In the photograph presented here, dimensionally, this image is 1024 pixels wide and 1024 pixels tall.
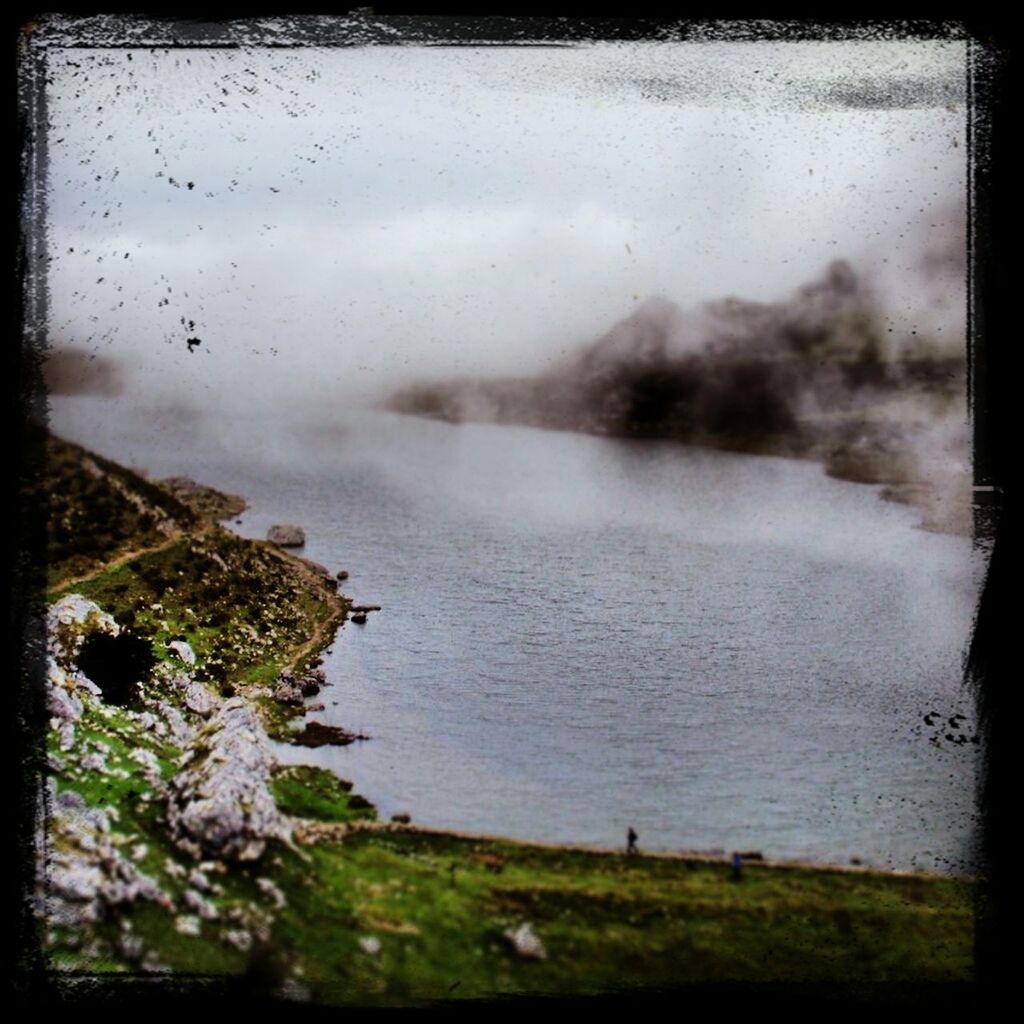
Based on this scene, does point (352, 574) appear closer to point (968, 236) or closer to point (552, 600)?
point (552, 600)

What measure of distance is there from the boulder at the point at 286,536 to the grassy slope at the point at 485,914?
244 centimetres

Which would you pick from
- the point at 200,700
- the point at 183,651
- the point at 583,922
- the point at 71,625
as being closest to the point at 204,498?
the point at 183,651

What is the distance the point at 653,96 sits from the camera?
35.6 ft

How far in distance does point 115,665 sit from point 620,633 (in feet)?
16.4

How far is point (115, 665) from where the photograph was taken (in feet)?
34.9

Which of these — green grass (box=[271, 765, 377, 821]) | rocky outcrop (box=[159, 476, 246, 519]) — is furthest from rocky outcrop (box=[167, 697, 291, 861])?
rocky outcrop (box=[159, 476, 246, 519])

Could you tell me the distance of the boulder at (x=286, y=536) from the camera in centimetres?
1177

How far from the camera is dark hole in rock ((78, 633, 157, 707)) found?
34.7 ft

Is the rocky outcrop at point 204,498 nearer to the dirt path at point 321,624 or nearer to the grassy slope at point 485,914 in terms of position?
the dirt path at point 321,624

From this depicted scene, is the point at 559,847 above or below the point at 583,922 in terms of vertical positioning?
above

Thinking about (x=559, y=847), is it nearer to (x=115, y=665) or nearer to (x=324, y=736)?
(x=324, y=736)

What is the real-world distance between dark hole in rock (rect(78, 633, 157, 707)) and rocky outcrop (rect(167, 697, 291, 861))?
93 centimetres

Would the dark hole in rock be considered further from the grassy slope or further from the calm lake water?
the calm lake water

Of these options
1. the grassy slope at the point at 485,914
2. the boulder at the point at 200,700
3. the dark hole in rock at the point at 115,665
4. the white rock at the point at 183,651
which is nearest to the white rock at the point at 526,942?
the grassy slope at the point at 485,914
